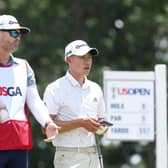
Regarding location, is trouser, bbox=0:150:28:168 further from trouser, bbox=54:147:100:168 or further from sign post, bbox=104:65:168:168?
sign post, bbox=104:65:168:168

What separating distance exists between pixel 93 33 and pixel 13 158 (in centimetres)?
1844

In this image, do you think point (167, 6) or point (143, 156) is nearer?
point (167, 6)

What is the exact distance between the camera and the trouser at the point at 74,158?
7059mm

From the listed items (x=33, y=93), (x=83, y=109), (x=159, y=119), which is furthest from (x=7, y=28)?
(x=159, y=119)

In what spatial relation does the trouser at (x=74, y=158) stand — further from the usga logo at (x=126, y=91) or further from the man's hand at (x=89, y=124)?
the usga logo at (x=126, y=91)

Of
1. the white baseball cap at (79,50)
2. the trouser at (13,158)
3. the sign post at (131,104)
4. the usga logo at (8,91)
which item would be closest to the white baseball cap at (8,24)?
the usga logo at (8,91)

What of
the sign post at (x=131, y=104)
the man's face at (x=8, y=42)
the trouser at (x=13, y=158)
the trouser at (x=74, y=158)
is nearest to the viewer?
the trouser at (x=13, y=158)

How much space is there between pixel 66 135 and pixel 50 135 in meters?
0.74

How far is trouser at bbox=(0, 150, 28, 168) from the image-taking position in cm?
632

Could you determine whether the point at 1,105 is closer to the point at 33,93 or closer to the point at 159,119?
the point at 33,93

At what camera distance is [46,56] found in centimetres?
2480

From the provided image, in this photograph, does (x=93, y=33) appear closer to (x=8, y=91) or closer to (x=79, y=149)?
(x=79, y=149)

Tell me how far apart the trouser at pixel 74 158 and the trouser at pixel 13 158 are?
2.34 feet

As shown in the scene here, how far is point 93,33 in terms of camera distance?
2467 centimetres
